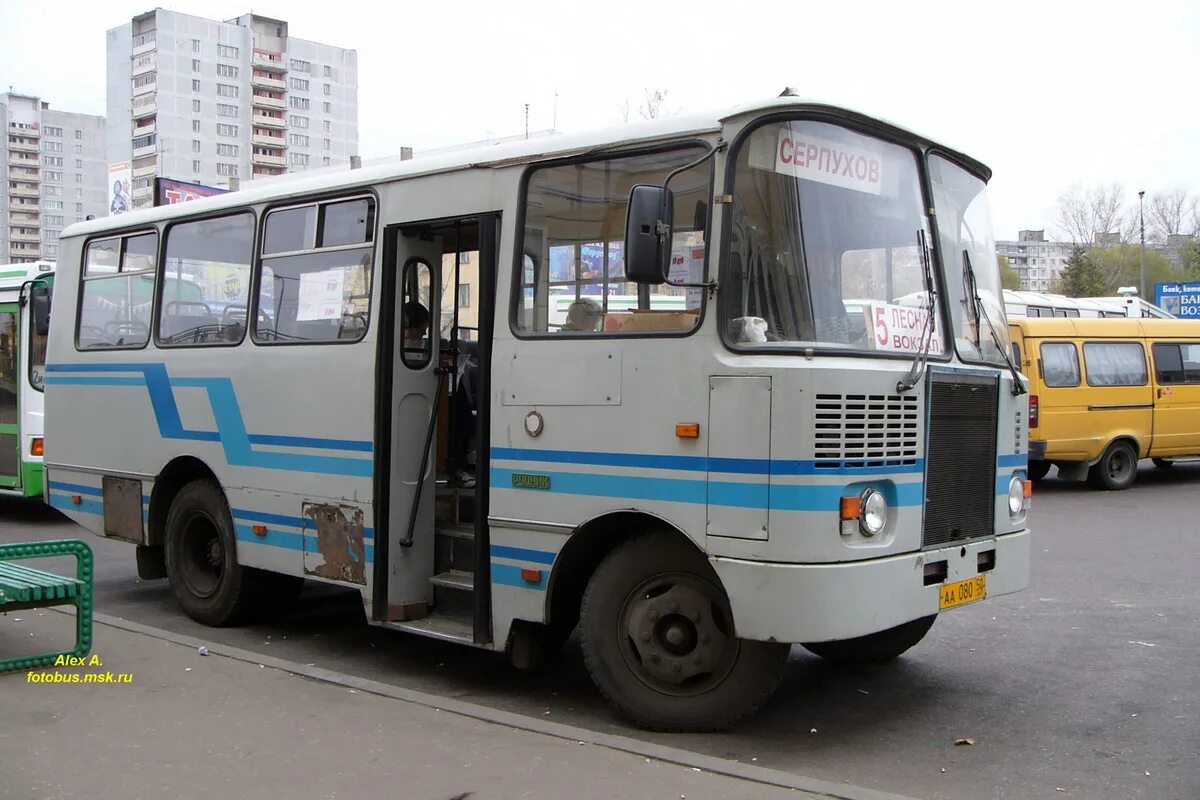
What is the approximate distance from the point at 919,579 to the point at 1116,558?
6.78 metres

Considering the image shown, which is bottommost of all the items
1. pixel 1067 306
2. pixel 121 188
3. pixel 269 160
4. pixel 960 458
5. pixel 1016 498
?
pixel 1016 498

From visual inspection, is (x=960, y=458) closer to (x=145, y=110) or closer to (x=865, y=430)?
(x=865, y=430)

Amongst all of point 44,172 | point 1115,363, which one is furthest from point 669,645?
point 44,172

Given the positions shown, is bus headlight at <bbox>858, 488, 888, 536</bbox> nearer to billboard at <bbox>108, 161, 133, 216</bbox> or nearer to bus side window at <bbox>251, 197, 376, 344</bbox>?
bus side window at <bbox>251, 197, 376, 344</bbox>

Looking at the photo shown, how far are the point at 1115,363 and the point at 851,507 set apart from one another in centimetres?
1384

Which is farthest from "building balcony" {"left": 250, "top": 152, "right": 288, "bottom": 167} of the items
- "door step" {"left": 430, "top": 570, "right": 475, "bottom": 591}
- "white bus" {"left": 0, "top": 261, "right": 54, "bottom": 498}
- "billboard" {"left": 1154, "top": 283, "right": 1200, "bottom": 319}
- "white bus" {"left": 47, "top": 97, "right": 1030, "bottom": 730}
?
"door step" {"left": 430, "top": 570, "right": 475, "bottom": 591}

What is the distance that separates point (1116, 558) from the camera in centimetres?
1138

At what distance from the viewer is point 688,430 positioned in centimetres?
547

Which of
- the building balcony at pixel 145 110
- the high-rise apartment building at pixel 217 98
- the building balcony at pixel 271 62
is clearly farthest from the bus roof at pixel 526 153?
the building balcony at pixel 271 62

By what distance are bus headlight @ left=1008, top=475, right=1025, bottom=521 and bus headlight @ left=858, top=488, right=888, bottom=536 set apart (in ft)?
4.42

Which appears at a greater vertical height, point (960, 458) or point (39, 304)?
point (39, 304)

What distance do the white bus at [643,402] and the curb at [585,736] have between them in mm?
424

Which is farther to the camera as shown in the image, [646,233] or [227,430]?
[227,430]

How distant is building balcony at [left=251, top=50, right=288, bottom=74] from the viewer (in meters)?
112
